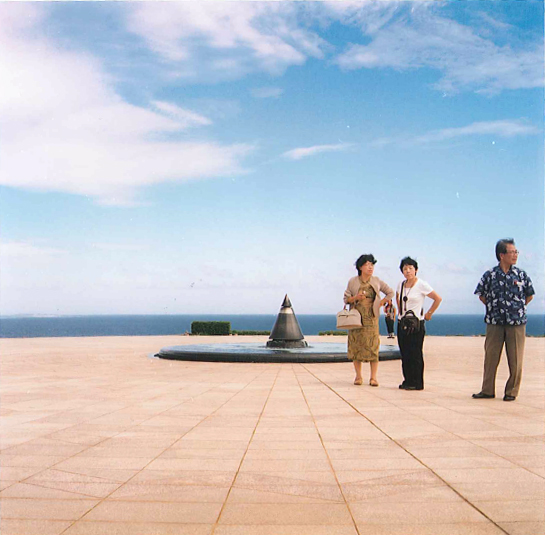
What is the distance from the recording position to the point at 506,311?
6.96 m

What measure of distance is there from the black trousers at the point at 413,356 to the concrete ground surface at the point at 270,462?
0.32 m

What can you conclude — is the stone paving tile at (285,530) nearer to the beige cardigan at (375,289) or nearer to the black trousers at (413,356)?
the black trousers at (413,356)

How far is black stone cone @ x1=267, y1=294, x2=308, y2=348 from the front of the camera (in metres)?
15.8

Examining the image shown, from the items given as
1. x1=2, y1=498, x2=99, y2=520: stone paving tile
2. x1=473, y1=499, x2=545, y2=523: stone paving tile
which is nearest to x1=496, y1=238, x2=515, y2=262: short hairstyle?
x1=473, y1=499, x2=545, y2=523: stone paving tile

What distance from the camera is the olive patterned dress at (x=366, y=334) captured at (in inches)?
335

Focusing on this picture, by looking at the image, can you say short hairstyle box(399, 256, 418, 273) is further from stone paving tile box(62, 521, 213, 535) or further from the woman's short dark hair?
stone paving tile box(62, 521, 213, 535)

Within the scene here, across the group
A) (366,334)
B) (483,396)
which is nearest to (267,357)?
(366,334)

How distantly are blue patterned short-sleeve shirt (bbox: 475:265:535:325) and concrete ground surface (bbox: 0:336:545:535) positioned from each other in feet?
3.37

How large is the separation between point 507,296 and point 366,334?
2222 mm

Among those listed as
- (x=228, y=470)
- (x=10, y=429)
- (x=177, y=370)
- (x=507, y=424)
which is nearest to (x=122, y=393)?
(x=10, y=429)

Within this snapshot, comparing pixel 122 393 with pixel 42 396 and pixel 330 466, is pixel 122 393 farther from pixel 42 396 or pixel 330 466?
pixel 330 466

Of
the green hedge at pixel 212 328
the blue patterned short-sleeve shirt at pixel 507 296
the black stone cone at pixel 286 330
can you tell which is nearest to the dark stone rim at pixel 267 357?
the black stone cone at pixel 286 330

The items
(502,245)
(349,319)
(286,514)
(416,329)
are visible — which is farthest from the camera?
(349,319)

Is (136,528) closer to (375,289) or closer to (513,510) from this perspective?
(513,510)
